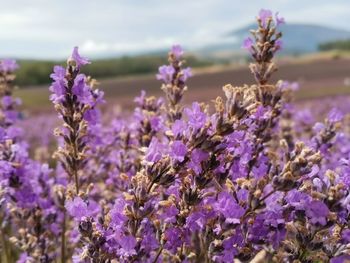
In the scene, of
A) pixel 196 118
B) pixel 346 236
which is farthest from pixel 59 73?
pixel 346 236

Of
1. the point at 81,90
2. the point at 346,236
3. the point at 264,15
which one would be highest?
the point at 264,15

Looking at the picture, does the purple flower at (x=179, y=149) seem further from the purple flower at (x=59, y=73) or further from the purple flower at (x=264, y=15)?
the purple flower at (x=264, y=15)

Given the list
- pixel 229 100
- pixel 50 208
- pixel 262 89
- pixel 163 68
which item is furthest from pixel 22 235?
pixel 229 100

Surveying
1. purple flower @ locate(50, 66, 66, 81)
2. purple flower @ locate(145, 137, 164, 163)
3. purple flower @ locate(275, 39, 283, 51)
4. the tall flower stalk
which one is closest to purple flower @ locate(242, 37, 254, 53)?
purple flower @ locate(275, 39, 283, 51)

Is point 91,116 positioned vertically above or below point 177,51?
below

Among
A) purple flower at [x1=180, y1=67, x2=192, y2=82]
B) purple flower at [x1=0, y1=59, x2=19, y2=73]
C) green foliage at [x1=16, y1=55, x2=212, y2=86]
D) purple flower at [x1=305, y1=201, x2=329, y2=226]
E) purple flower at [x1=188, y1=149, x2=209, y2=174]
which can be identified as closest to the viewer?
purple flower at [x1=305, y1=201, x2=329, y2=226]

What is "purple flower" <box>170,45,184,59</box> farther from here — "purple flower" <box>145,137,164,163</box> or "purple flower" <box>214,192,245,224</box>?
"purple flower" <box>214,192,245,224</box>

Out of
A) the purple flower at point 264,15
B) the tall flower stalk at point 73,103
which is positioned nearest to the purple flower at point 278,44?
the purple flower at point 264,15

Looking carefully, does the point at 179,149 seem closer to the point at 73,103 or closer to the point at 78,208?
the point at 78,208
